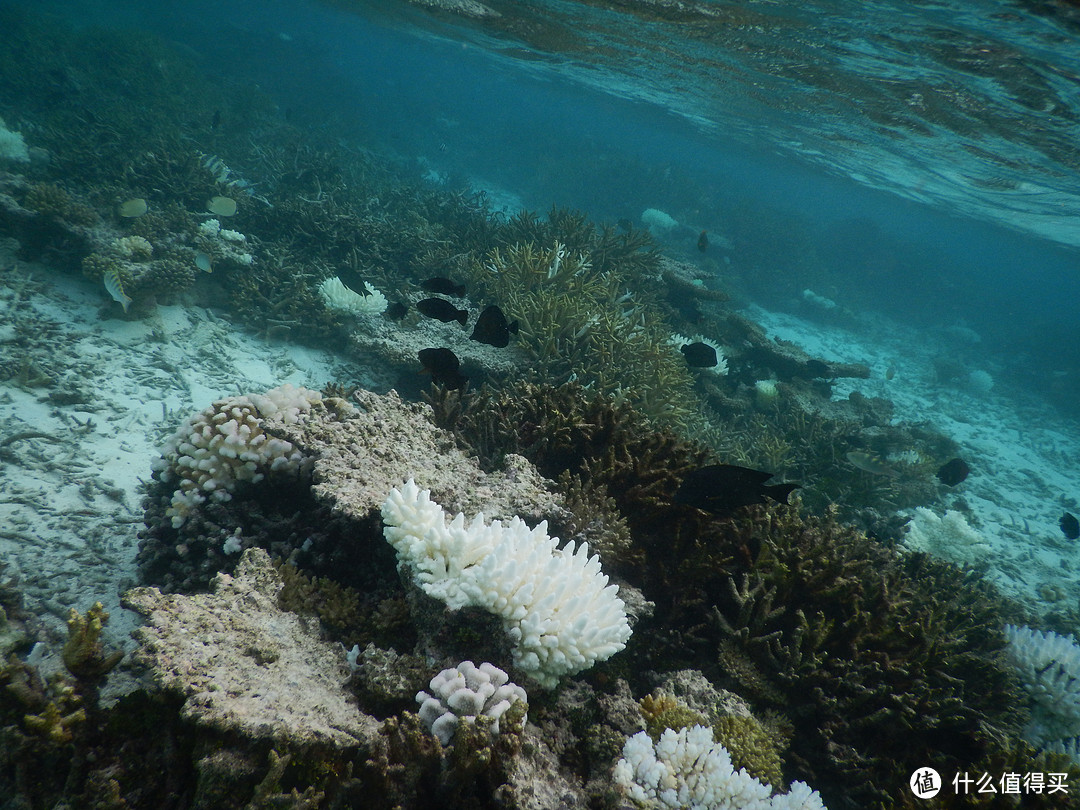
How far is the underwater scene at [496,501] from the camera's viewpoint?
216cm

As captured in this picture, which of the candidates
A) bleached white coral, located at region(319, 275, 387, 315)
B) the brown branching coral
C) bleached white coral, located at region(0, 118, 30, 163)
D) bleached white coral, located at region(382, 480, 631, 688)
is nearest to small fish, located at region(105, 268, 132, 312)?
bleached white coral, located at region(319, 275, 387, 315)

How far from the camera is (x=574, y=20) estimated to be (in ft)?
57.8

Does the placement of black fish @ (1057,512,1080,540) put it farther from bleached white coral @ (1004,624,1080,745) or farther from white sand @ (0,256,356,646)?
white sand @ (0,256,356,646)

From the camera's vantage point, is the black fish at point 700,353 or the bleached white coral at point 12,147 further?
the bleached white coral at point 12,147

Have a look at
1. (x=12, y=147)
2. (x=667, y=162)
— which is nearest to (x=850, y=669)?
(x=12, y=147)

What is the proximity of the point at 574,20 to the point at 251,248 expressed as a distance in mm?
15289

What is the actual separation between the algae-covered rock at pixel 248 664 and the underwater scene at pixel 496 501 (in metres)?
0.02

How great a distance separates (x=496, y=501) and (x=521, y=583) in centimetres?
98

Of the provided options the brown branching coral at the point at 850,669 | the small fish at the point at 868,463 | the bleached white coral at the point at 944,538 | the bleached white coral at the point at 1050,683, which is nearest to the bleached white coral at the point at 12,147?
the brown branching coral at the point at 850,669

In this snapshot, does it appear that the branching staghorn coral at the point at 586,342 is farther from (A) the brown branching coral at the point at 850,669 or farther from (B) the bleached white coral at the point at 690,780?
(B) the bleached white coral at the point at 690,780

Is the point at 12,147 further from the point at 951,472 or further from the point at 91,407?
the point at 951,472

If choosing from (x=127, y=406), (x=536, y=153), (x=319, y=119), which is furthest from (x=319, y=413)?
(x=536, y=153)

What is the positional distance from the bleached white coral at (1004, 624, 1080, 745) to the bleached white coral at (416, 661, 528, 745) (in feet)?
15.0

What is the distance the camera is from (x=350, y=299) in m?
7.91
